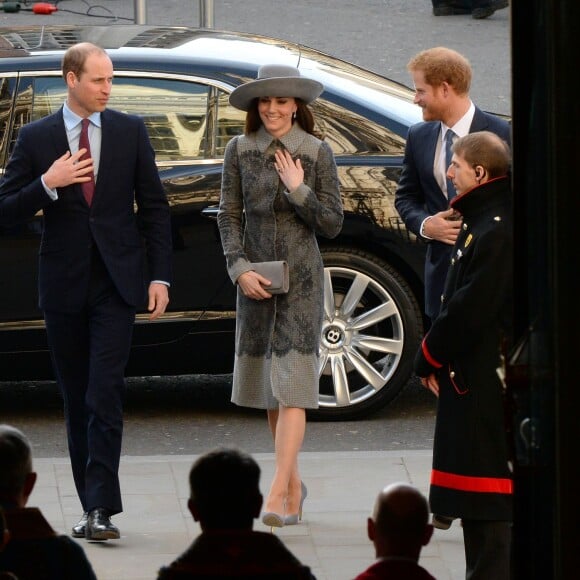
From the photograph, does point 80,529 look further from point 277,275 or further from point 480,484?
point 480,484

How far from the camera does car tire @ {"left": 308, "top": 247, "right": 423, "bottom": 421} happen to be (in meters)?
7.91

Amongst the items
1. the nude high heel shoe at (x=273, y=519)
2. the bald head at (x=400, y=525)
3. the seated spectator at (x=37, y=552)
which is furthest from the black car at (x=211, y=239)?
the bald head at (x=400, y=525)

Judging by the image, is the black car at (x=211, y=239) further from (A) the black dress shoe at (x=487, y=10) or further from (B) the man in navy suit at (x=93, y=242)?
(A) the black dress shoe at (x=487, y=10)

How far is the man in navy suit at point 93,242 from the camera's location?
6078 millimetres

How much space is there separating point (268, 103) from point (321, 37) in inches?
537

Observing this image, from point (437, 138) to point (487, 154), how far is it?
134cm

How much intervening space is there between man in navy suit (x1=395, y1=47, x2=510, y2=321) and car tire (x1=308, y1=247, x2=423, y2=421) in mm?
1477

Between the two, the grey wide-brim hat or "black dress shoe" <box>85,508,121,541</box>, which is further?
the grey wide-brim hat

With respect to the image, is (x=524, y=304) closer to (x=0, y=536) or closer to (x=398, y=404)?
(x=0, y=536)

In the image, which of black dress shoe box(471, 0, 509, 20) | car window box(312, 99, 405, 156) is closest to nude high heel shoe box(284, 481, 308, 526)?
car window box(312, 99, 405, 156)

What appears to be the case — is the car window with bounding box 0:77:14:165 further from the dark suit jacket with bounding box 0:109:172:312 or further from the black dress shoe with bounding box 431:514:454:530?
the black dress shoe with bounding box 431:514:454:530

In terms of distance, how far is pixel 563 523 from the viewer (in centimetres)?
282

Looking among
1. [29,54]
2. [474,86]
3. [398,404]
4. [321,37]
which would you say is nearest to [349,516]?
[398,404]

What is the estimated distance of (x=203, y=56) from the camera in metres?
8.03
